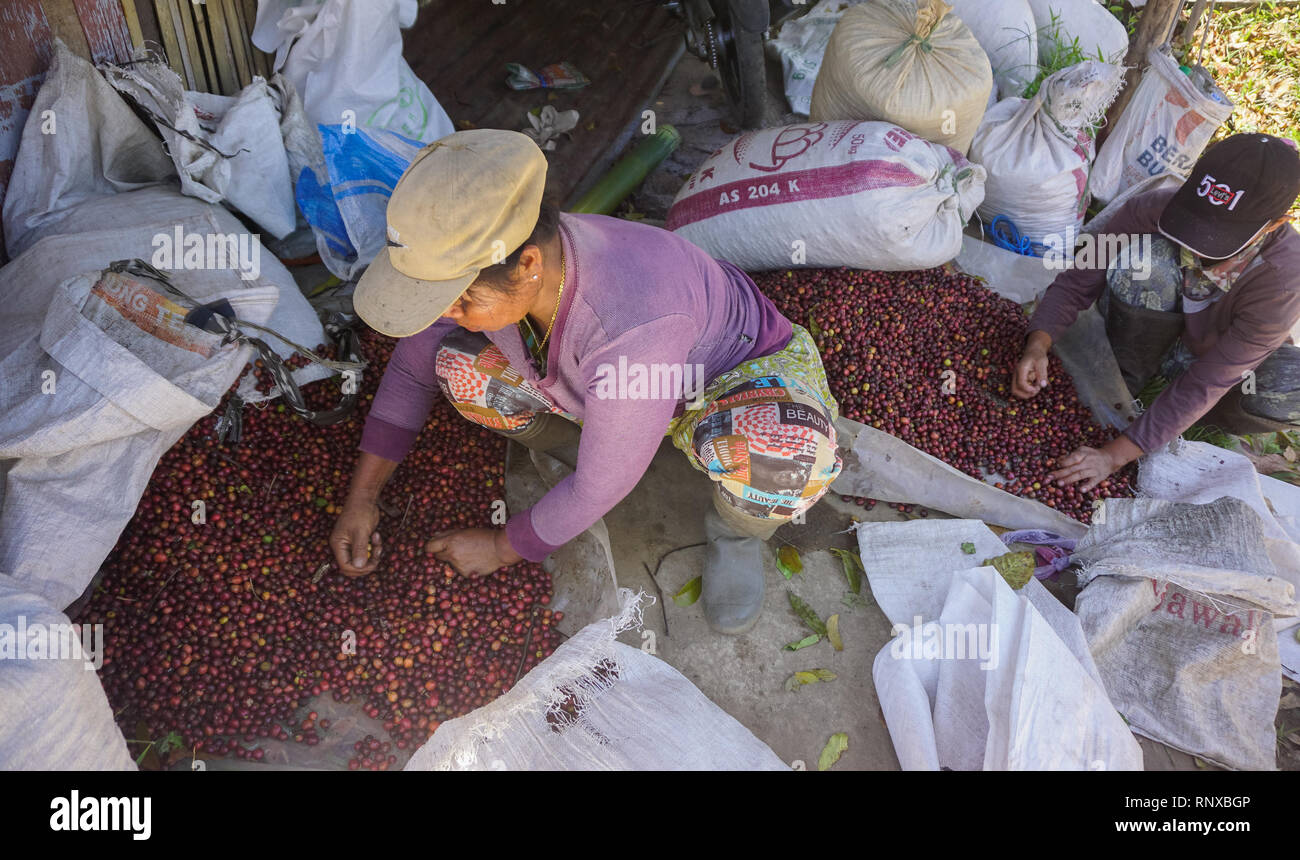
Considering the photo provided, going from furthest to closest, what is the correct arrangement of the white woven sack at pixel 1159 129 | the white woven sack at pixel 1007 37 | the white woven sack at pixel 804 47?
the white woven sack at pixel 804 47
the white woven sack at pixel 1007 37
the white woven sack at pixel 1159 129

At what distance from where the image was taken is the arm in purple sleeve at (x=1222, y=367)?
2.32m

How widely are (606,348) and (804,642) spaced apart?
3.60 ft

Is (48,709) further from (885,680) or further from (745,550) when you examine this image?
(885,680)

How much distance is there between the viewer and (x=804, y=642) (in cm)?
233

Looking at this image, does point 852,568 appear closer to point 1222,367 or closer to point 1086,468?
point 1086,468

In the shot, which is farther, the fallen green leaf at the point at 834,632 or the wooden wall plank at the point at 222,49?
the wooden wall plank at the point at 222,49

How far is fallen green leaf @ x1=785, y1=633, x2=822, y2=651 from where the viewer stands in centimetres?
232

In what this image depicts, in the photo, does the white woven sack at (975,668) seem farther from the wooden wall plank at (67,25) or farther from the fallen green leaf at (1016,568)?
the wooden wall plank at (67,25)

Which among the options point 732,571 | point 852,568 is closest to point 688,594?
→ point 732,571

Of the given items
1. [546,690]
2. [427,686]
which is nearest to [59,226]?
[427,686]

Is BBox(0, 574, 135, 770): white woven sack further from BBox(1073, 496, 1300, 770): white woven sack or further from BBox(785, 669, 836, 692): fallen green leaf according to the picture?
BBox(1073, 496, 1300, 770): white woven sack

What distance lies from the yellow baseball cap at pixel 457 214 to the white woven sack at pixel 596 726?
878mm

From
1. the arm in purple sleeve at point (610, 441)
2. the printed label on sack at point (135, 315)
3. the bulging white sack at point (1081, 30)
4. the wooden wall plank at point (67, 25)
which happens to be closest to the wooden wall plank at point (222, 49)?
the wooden wall plank at point (67, 25)

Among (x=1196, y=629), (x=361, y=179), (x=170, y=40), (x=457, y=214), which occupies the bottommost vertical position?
(x=1196, y=629)
